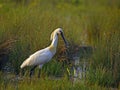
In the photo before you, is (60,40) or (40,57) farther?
(60,40)

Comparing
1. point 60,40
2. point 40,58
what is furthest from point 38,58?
point 60,40

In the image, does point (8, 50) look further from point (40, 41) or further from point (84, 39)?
point (84, 39)

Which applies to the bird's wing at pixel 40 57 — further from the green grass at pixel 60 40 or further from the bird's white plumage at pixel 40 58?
the green grass at pixel 60 40

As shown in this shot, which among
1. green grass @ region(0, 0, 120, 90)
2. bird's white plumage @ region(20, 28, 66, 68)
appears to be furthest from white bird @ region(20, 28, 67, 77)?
green grass @ region(0, 0, 120, 90)

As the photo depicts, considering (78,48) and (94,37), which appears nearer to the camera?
→ (78,48)

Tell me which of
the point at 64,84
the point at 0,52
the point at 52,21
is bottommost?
the point at 64,84

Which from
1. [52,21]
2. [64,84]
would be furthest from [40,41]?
[64,84]

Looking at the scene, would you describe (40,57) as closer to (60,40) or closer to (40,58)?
(40,58)

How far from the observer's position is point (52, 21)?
1480 centimetres

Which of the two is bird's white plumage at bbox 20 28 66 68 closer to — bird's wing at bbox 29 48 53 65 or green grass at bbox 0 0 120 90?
bird's wing at bbox 29 48 53 65

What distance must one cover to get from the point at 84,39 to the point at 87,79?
5143 millimetres

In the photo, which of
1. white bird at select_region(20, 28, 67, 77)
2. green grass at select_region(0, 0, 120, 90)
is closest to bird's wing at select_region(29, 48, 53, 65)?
white bird at select_region(20, 28, 67, 77)

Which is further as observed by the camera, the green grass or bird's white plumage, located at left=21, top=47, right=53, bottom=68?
bird's white plumage, located at left=21, top=47, right=53, bottom=68

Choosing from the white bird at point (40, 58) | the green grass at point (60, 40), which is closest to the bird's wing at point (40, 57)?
the white bird at point (40, 58)
